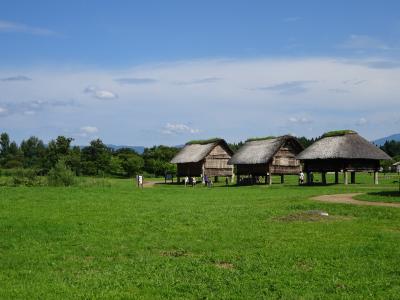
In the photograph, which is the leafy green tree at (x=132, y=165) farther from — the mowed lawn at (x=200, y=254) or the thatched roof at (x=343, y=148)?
the mowed lawn at (x=200, y=254)

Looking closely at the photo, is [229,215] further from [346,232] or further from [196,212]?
[346,232]

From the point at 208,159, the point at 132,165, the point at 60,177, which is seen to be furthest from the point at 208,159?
the point at 132,165

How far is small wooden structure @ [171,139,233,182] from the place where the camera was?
64.6m

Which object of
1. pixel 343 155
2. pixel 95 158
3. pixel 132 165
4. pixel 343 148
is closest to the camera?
pixel 343 155

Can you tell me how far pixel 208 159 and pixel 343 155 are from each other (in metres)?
21.1

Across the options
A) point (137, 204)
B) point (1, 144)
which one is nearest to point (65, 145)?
point (1, 144)

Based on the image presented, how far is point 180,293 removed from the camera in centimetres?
983

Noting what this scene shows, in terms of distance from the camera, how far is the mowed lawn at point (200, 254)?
1008 cm

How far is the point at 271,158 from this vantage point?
177ft

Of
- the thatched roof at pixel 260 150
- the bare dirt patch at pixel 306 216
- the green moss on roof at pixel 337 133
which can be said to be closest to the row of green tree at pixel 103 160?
the thatched roof at pixel 260 150

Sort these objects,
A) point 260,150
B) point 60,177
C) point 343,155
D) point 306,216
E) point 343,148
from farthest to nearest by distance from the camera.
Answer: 1. point 260,150
2. point 343,148
3. point 343,155
4. point 60,177
5. point 306,216

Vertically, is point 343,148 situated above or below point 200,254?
above

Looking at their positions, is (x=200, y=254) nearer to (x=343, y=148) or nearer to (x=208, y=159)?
(x=343, y=148)

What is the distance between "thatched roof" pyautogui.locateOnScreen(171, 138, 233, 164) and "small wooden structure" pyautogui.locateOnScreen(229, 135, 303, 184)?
5875 millimetres
